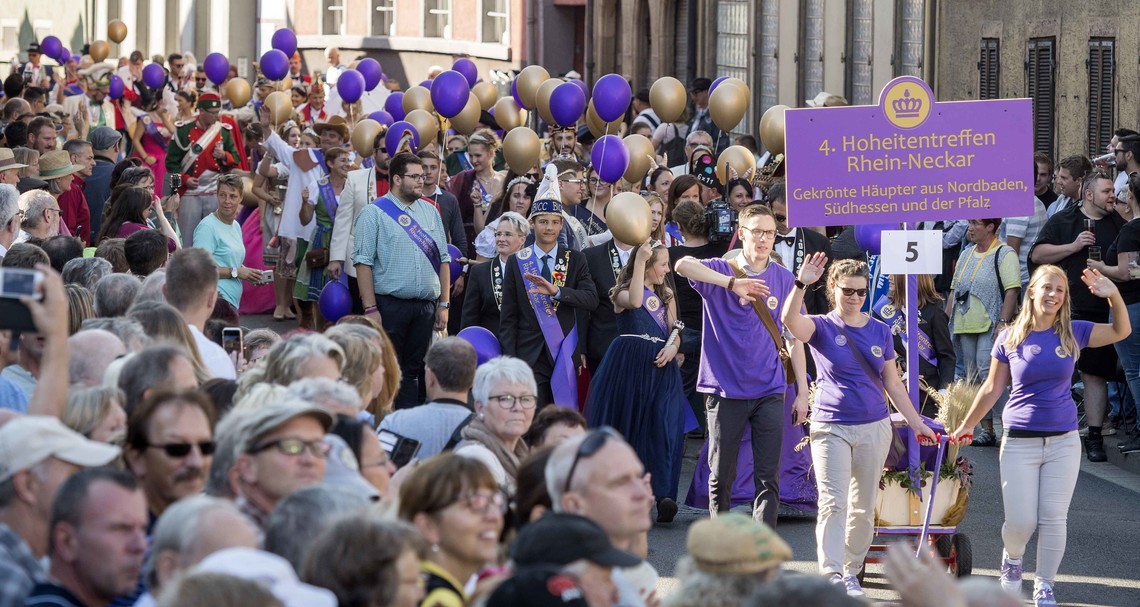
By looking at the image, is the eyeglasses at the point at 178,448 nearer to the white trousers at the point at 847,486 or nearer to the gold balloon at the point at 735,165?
the white trousers at the point at 847,486

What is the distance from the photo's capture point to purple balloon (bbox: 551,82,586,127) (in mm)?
15188

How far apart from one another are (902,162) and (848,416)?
4.18 ft

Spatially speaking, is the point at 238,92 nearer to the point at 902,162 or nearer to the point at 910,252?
the point at 902,162

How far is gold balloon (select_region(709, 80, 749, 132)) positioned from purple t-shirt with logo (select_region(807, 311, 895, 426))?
22.7ft

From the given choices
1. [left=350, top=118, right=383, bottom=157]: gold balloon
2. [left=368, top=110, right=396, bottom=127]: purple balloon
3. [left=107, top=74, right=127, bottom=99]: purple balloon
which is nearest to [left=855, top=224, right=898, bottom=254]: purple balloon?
[left=350, top=118, right=383, bottom=157]: gold balloon

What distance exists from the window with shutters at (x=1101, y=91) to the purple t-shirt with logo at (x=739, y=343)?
845cm

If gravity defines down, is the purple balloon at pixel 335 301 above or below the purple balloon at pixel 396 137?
below

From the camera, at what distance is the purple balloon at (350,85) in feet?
65.9

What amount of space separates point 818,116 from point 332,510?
15.7 feet

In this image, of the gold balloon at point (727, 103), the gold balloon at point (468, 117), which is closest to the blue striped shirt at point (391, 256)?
the gold balloon at point (727, 103)

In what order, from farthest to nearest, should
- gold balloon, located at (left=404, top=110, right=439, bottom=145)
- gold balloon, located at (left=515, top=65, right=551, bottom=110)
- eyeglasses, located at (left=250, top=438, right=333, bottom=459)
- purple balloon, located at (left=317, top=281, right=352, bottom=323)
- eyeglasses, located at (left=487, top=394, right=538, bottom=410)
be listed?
gold balloon, located at (left=515, top=65, right=551, bottom=110), gold balloon, located at (left=404, top=110, right=439, bottom=145), purple balloon, located at (left=317, top=281, right=352, bottom=323), eyeglasses, located at (left=487, top=394, right=538, bottom=410), eyeglasses, located at (left=250, top=438, right=333, bottom=459)

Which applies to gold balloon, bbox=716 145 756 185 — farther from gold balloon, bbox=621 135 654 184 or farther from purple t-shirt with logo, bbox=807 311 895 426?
purple t-shirt with logo, bbox=807 311 895 426

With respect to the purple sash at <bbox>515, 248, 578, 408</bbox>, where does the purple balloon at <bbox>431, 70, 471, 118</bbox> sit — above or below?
above

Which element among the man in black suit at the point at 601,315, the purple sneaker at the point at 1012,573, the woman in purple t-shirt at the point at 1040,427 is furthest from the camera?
the man in black suit at the point at 601,315
